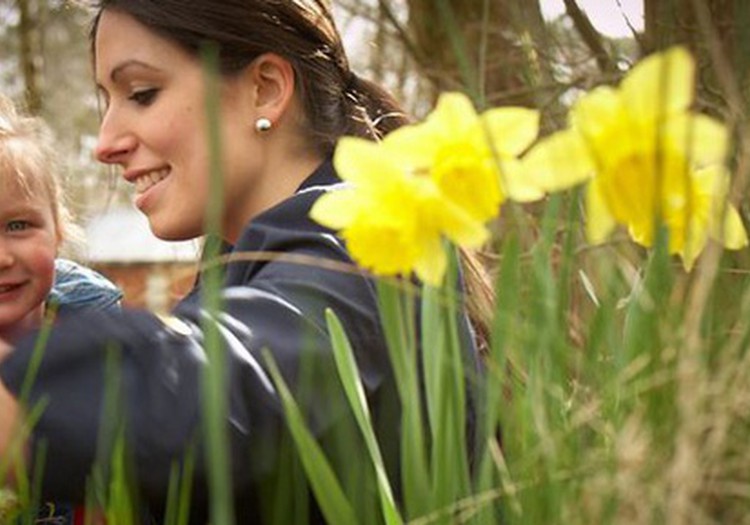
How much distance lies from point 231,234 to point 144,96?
34 centimetres

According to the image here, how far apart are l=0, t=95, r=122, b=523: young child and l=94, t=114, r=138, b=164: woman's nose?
1.53ft

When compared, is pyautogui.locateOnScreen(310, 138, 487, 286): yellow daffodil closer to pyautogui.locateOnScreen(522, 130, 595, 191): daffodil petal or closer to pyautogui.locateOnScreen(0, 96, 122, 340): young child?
pyautogui.locateOnScreen(522, 130, 595, 191): daffodil petal

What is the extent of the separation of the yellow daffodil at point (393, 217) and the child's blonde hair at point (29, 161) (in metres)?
1.65

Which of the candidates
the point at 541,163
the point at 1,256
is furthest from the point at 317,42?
the point at 541,163

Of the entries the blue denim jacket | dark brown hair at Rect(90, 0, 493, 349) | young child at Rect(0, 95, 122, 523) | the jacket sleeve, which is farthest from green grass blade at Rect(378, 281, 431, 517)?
the blue denim jacket

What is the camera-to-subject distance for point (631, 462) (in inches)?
19.4

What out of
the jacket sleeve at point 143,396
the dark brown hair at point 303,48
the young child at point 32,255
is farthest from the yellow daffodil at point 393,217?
the young child at point 32,255

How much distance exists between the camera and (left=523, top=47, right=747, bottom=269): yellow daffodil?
0.51 meters

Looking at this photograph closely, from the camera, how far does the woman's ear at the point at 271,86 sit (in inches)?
62.8

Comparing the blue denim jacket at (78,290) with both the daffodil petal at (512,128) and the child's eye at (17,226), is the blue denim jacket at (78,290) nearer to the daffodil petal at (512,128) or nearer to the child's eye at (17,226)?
the child's eye at (17,226)

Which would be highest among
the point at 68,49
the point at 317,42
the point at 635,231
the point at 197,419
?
the point at 68,49

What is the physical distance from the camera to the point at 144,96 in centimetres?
153

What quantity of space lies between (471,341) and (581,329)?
21 cm

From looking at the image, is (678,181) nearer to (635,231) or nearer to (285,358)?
(635,231)
